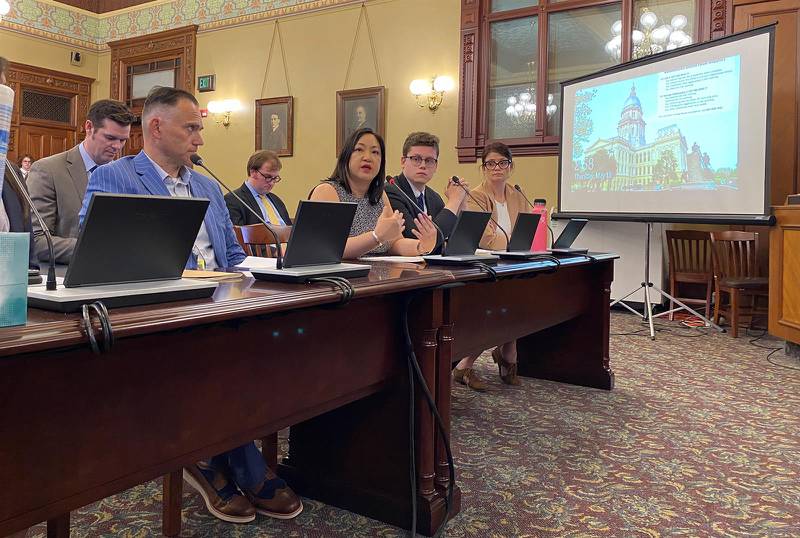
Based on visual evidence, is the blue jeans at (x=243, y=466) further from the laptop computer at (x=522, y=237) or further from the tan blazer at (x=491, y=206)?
the tan blazer at (x=491, y=206)

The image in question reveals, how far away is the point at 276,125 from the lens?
7531 mm

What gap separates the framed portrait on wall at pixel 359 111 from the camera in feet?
22.3

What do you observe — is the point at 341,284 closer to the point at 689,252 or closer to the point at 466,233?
the point at 466,233

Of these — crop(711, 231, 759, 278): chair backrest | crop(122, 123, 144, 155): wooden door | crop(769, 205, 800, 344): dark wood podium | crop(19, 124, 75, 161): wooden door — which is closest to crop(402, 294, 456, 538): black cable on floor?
crop(769, 205, 800, 344): dark wood podium

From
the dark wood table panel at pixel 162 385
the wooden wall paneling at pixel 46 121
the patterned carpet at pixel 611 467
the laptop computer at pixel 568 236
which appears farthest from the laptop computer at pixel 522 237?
the wooden wall paneling at pixel 46 121

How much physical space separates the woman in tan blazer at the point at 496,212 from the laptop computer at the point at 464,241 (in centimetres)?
94

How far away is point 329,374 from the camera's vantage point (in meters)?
1.45

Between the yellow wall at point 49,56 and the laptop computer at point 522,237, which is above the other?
the yellow wall at point 49,56

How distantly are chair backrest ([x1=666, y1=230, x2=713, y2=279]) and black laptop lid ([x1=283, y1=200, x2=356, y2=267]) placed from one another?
4.18 m

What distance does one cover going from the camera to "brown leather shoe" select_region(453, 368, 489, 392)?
118 inches

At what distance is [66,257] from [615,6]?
5.20 meters

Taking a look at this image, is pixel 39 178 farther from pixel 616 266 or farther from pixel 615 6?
pixel 615 6

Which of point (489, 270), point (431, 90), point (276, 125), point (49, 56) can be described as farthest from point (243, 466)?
point (49, 56)

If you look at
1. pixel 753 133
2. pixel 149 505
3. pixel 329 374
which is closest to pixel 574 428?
pixel 329 374
